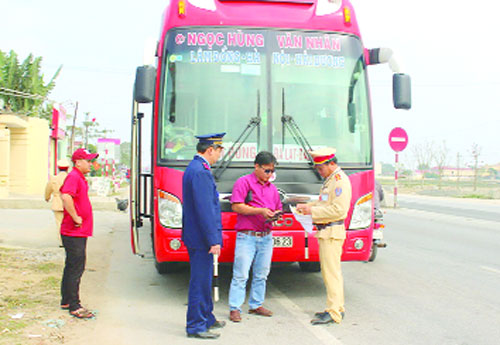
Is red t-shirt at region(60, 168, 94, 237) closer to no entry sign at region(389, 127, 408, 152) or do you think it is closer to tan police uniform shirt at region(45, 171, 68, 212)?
tan police uniform shirt at region(45, 171, 68, 212)

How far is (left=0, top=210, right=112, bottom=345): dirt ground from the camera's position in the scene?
5.58 meters

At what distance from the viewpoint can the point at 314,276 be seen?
8.86m

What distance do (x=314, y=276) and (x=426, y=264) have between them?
231 centimetres

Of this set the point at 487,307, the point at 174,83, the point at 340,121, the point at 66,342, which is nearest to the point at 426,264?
the point at 487,307

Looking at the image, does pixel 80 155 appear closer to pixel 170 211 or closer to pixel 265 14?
pixel 170 211

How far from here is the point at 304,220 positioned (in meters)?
6.20

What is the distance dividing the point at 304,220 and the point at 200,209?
128cm

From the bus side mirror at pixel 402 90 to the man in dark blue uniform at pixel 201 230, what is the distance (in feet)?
8.99

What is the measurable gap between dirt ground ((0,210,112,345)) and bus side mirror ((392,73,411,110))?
169 inches

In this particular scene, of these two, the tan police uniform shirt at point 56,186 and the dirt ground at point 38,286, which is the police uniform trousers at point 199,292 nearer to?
the dirt ground at point 38,286

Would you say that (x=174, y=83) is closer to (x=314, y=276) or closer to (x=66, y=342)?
(x=66, y=342)

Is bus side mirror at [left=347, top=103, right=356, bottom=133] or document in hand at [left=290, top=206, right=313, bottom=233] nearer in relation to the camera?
document in hand at [left=290, top=206, right=313, bottom=233]

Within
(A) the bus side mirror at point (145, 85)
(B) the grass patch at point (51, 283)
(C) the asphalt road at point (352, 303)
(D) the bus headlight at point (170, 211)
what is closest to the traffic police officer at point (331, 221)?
(C) the asphalt road at point (352, 303)


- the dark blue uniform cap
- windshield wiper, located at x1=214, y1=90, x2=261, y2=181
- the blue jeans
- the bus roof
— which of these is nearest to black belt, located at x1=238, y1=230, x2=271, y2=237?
the blue jeans
